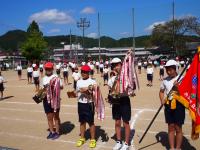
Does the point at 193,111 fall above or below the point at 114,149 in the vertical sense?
above

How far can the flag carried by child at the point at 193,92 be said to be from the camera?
658cm

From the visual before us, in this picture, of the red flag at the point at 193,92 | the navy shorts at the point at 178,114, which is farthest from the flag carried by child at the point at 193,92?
the navy shorts at the point at 178,114

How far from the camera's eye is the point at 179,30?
7469 centimetres

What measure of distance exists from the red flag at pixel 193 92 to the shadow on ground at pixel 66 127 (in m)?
3.92

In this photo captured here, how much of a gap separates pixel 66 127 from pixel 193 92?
456 cm

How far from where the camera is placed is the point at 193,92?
6.63 meters

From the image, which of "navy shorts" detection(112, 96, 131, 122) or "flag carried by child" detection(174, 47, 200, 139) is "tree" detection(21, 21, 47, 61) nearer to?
"navy shorts" detection(112, 96, 131, 122)

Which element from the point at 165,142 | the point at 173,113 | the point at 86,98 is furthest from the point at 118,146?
the point at 173,113

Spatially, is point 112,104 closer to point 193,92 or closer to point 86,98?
point 86,98

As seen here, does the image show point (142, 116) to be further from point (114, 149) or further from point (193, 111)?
point (193, 111)

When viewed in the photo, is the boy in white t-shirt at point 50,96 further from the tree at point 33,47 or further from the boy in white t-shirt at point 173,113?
the tree at point 33,47

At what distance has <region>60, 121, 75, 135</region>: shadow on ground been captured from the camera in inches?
374

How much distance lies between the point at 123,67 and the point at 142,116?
167 inches

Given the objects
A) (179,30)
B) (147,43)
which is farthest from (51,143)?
(147,43)
